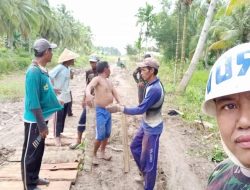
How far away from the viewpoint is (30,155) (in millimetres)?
4348

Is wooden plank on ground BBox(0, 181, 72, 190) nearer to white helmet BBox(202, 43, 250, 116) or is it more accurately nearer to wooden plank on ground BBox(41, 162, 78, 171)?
wooden plank on ground BBox(41, 162, 78, 171)

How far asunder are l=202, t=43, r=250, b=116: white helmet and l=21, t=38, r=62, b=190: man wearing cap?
315 cm

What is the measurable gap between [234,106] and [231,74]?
0.11m

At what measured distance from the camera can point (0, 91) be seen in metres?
15.2

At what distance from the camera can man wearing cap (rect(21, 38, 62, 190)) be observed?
4184mm

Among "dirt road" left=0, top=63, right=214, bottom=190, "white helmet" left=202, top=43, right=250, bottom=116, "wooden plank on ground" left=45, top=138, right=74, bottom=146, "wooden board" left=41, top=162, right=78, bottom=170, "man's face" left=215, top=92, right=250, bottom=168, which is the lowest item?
"dirt road" left=0, top=63, right=214, bottom=190

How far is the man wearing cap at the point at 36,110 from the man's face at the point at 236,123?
10.6 feet

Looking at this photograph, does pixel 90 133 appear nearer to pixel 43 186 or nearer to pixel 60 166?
pixel 60 166

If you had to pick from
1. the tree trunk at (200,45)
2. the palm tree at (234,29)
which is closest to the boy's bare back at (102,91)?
the tree trunk at (200,45)

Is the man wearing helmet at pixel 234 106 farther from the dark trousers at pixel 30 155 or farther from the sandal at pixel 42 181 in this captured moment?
the sandal at pixel 42 181

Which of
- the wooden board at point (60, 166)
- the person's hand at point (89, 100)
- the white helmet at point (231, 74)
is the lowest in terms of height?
the wooden board at point (60, 166)

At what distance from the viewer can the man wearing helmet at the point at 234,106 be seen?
114 cm

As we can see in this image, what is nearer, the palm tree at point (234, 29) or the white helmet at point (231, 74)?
the white helmet at point (231, 74)

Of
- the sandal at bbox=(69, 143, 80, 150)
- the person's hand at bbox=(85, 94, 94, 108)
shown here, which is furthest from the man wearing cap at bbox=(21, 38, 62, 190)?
the sandal at bbox=(69, 143, 80, 150)
